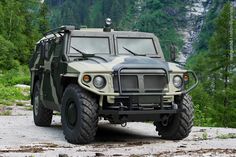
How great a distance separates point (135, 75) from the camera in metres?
11.0

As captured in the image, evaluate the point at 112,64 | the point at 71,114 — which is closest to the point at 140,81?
the point at 112,64

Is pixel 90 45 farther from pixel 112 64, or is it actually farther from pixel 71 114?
pixel 71 114

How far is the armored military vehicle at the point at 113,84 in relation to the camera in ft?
35.7

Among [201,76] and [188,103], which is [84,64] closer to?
[188,103]

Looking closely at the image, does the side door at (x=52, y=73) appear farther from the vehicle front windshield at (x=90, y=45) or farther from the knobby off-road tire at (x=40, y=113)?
the knobby off-road tire at (x=40, y=113)

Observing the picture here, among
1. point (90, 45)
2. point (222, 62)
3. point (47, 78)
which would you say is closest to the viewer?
point (90, 45)

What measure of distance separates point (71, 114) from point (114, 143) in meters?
1.01

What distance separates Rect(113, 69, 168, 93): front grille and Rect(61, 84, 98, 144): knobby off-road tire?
598 millimetres

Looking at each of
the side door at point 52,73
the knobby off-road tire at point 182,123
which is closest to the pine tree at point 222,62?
the side door at point 52,73

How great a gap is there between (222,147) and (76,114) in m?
2.86

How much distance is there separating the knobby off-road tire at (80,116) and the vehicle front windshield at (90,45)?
1142 mm

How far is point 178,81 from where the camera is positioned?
11469 mm

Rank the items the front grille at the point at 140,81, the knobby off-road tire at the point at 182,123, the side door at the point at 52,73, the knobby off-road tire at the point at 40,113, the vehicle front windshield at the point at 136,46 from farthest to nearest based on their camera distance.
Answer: the knobby off-road tire at the point at 40,113
the vehicle front windshield at the point at 136,46
the side door at the point at 52,73
the knobby off-road tire at the point at 182,123
the front grille at the point at 140,81

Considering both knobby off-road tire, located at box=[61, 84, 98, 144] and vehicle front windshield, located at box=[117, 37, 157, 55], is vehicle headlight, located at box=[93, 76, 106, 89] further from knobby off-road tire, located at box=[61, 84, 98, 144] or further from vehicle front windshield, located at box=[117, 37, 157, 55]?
vehicle front windshield, located at box=[117, 37, 157, 55]
